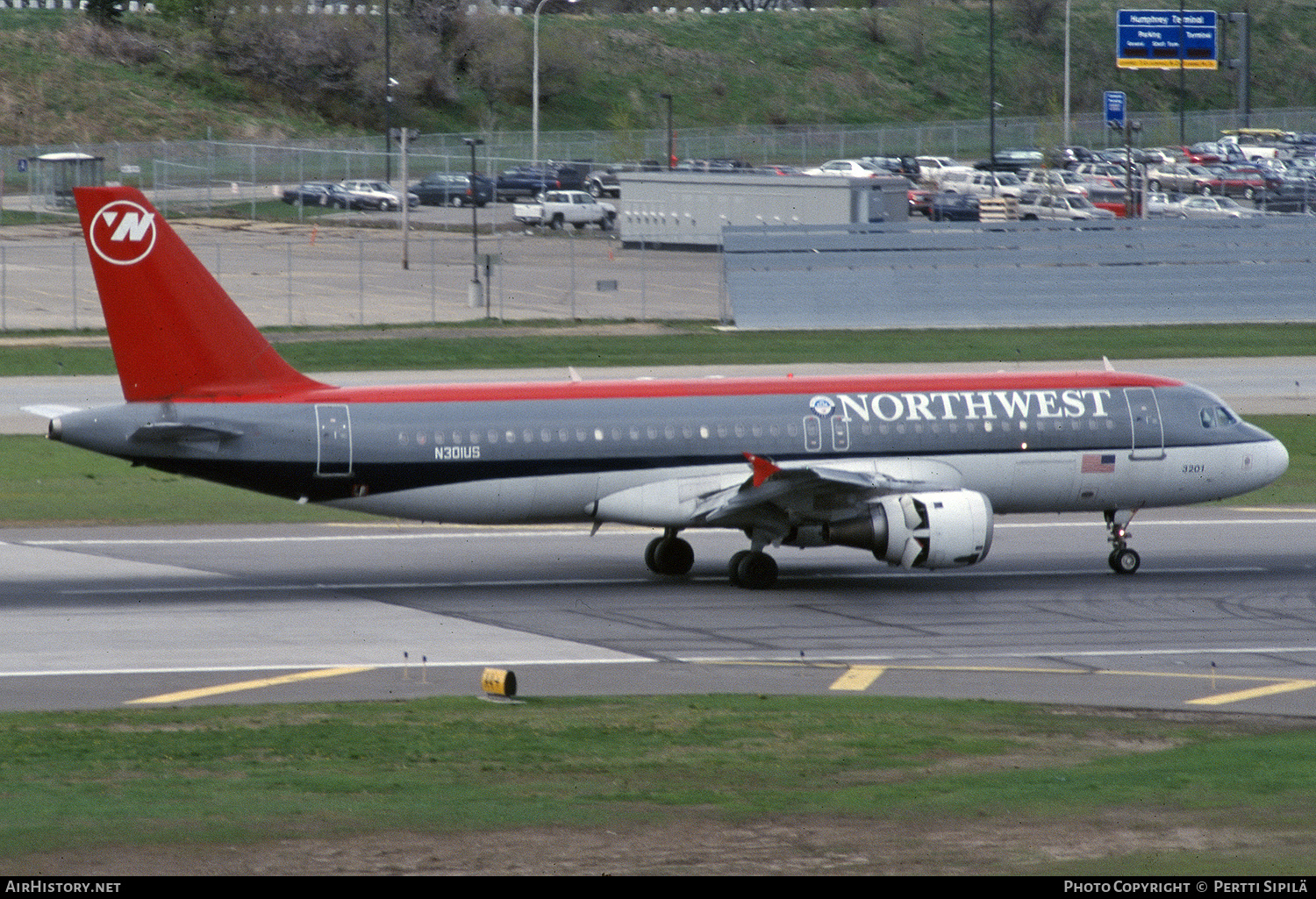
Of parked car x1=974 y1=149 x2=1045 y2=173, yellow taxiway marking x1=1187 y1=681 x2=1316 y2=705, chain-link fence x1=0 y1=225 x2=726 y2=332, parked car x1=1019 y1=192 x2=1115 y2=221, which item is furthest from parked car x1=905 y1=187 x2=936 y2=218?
yellow taxiway marking x1=1187 y1=681 x2=1316 y2=705

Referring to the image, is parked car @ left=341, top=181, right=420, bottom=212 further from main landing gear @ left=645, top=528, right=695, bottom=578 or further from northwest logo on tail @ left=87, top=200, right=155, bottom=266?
northwest logo on tail @ left=87, top=200, right=155, bottom=266

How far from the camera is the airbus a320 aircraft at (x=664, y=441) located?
1134 inches

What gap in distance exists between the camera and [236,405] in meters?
29.2

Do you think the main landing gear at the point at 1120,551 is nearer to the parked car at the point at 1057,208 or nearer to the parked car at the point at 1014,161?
the parked car at the point at 1057,208

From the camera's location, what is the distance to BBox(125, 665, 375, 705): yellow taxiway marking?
75.6 feet

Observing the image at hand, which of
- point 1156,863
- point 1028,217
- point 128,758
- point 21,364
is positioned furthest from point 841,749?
point 1028,217

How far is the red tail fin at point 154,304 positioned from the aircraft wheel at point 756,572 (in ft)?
31.7

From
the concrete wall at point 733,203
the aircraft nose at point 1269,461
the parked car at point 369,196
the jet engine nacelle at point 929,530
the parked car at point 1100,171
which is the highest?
the parked car at point 1100,171

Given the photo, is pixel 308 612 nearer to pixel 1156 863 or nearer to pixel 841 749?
pixel 841 749

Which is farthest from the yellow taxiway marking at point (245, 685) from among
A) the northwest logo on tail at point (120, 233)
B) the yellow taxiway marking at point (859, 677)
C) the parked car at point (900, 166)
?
the parked car at point (900, 166)

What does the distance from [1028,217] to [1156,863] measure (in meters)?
86.6

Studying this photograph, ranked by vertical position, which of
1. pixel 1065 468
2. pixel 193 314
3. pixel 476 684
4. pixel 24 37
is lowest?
pixel 476 684

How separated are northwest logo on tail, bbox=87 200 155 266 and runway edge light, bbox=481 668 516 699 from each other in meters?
11.0

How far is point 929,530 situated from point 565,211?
75.8 metres
